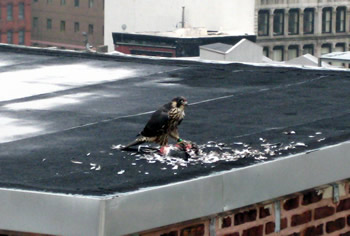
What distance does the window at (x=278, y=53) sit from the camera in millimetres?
116688

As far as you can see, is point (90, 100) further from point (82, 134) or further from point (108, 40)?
point (108, 40)

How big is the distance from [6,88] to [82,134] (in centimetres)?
414

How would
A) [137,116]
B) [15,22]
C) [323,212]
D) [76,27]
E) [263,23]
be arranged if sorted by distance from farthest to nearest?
[76,27], [15,22], [263,23], [137,116], [323,212]

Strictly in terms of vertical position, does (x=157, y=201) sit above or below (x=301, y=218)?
above

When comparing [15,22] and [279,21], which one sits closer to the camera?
[279,21]

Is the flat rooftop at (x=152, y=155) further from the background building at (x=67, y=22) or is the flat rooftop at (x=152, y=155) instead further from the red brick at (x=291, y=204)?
the background building at (x=67, y=22)

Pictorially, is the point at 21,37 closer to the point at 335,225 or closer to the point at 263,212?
the point at 335,225

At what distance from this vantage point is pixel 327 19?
402 ft

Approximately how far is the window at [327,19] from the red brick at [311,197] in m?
110

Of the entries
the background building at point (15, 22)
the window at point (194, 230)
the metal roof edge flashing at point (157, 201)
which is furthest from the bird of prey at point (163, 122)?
the background building at point (15, 22)

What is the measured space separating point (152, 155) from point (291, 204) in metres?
1.48

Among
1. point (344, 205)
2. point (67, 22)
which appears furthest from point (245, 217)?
point (67, 22)

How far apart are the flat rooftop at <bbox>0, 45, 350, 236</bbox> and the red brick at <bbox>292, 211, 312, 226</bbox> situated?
0.43 meters

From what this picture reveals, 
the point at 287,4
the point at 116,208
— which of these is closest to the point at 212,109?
the point at 116,208
